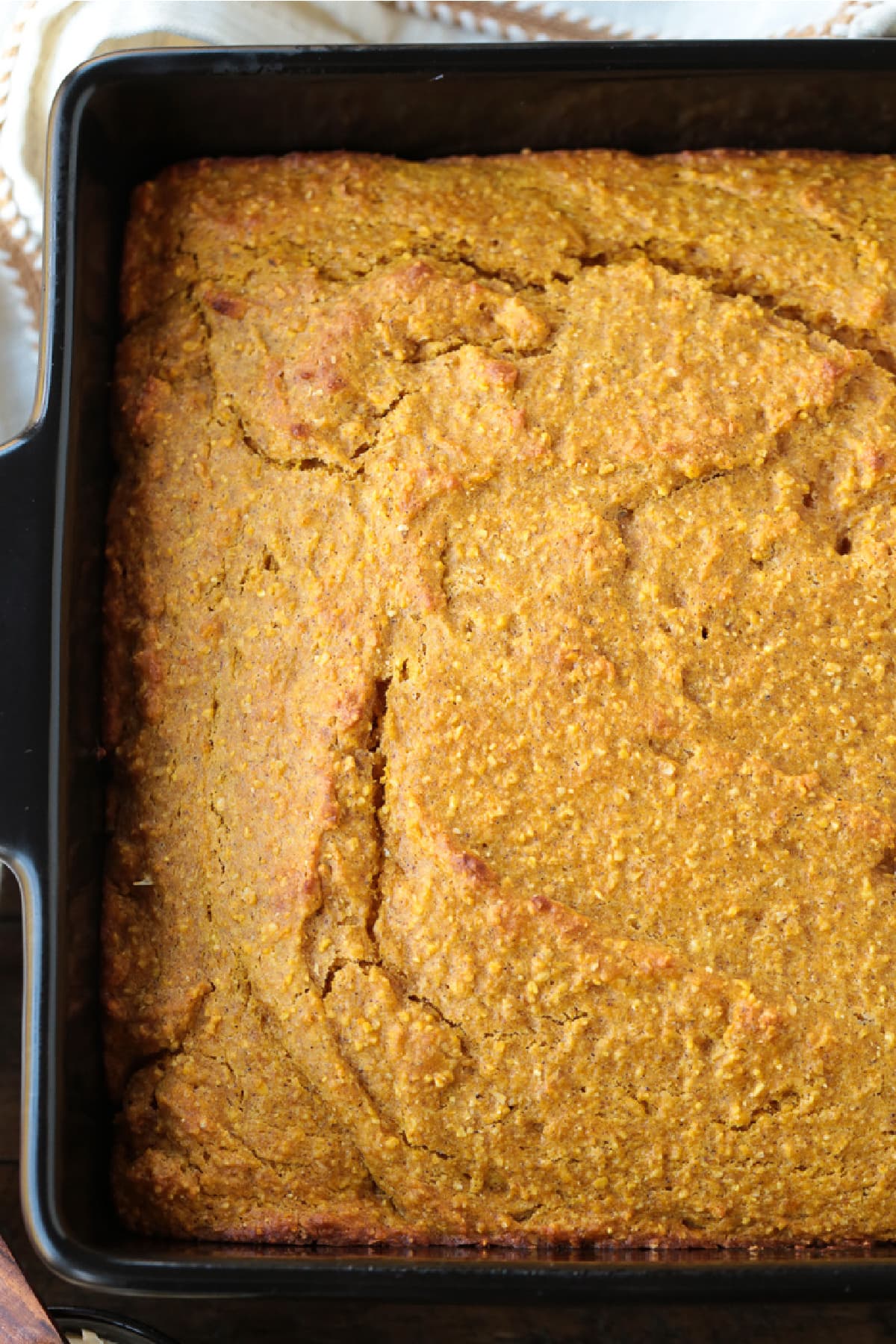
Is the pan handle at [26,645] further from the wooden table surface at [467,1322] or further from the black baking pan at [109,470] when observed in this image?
the wooden table surface at [467,1322]

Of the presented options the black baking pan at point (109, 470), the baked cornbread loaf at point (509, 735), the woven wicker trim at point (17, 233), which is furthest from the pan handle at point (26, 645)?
the woven wicker trim at point (17, 233)

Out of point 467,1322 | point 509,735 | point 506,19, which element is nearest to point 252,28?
point 506,19

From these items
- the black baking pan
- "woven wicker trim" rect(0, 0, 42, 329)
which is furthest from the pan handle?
"woven wicker trim" rect(0, 0, 42, 329)

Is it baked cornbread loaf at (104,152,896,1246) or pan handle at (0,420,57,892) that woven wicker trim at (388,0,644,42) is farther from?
pan handle at (0,420,57,892)

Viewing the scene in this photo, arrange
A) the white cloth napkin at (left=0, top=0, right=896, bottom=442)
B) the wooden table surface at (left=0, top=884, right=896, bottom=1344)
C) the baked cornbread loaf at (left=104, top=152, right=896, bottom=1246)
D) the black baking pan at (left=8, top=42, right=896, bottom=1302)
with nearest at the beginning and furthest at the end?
the black baking pan at (left=8, top=42, right=896, bottom=1302) < the baked cornbread loaf at (left=104, top=152, right=896, bottom=1246) < the white cloth napkin at (left=0, top=0, right=896, bottom=442) < the wooden table surface at (left=0, top=884, right=896, bottom=1344)

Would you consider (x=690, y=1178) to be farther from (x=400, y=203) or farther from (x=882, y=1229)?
(x=400, y=203)

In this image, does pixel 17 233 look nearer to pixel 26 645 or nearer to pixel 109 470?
pixel 109 470

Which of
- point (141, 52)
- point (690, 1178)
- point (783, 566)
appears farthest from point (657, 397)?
point (690, 1178)
